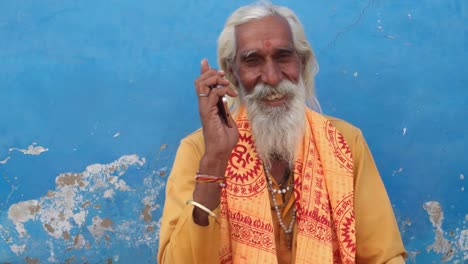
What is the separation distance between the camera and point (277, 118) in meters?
2.56

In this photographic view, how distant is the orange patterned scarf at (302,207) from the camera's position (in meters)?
2.47

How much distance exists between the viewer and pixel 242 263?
8.00ft

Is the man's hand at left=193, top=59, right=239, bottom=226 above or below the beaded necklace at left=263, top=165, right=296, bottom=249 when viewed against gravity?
above

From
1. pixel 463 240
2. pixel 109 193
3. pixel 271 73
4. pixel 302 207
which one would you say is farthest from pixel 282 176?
pixel 463 240

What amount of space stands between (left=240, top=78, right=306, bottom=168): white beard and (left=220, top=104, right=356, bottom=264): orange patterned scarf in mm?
67

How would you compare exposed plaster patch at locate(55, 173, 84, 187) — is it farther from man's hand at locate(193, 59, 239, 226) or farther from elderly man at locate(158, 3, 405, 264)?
man's hand at locate(193, 59, 239, 226)

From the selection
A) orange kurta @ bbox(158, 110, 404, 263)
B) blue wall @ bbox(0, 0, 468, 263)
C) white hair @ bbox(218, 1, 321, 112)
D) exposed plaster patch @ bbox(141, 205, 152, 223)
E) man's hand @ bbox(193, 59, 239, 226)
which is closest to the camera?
man's hand @ bbox(193, 59, 239, 226)

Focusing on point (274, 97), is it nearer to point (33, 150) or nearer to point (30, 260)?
point (33, 150)

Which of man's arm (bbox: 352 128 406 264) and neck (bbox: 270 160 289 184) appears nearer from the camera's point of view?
man's arm (bbox: 352 128 406 264)

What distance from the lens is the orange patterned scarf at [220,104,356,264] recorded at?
247cm

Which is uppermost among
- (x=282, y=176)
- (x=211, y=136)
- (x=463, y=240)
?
(x=211, y=136)

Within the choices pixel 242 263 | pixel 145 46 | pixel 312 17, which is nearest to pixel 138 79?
pixel 145 46

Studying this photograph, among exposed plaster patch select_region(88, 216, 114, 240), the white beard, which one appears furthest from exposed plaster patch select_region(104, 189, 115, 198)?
the white beard

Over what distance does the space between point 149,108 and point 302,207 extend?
99 centimetres
